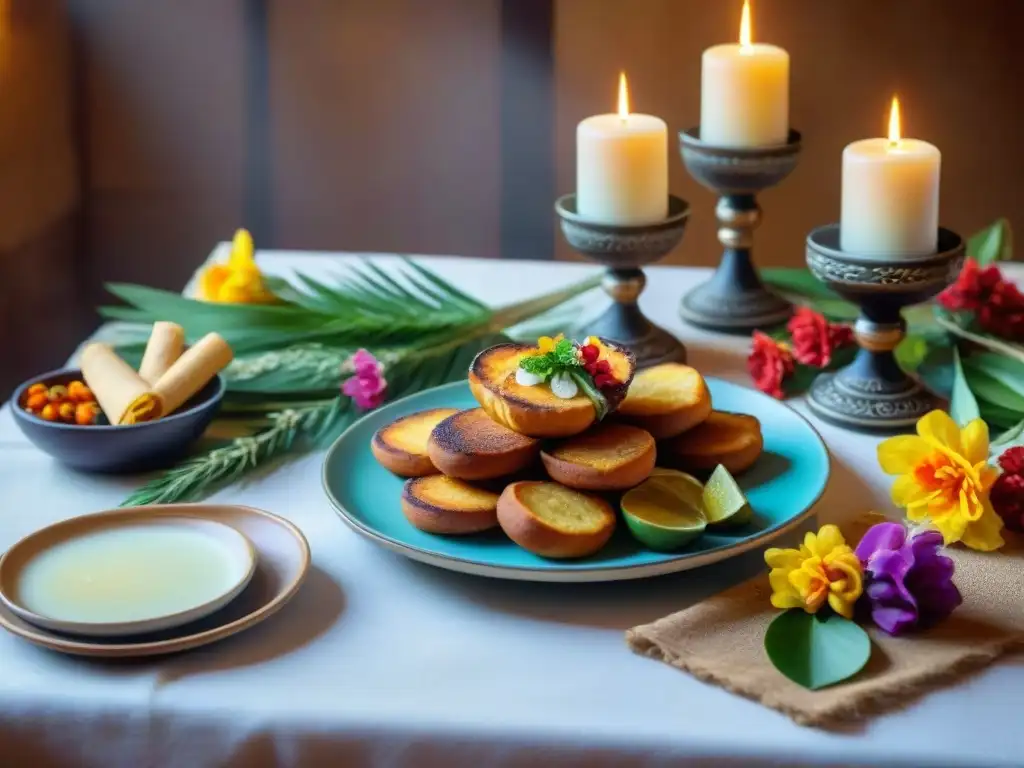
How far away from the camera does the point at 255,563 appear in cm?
84

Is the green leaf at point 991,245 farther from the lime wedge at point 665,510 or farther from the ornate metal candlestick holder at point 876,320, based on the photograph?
the lime wedge at point 665,510

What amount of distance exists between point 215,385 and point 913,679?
63 cm

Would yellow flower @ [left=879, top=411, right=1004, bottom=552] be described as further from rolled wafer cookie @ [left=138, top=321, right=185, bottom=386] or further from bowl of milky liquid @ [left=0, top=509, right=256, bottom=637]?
rolled wafer cookie @ [left=138, top=321, right=185, bottom=386]

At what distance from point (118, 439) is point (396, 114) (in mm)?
1655

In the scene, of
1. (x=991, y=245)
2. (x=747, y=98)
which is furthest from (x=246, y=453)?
(x=991, y=245)

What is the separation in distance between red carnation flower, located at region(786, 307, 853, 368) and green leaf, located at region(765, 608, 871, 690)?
46 centimetres

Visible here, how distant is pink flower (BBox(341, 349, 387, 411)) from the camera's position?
1147mm

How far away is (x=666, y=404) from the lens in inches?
37.5

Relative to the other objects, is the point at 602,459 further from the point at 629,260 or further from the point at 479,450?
the point at 629,260

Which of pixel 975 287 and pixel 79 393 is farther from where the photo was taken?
pixel 975 287

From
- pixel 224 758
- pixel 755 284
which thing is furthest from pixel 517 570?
pixel 755 284

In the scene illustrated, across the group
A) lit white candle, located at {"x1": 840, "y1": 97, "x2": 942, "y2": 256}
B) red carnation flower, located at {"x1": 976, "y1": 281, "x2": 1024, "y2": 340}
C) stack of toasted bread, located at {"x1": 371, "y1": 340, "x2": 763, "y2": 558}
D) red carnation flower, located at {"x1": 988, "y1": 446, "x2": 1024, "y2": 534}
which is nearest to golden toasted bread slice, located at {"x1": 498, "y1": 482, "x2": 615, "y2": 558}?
stack of toasted bread, located at {"x1": 371, "y1": 340, "x2": 763, "y2": 558}

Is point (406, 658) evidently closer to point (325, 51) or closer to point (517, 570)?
point (517, 570)

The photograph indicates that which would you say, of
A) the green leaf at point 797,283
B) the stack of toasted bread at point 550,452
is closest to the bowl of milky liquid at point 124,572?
the stack of toasted bread at point 550,452
